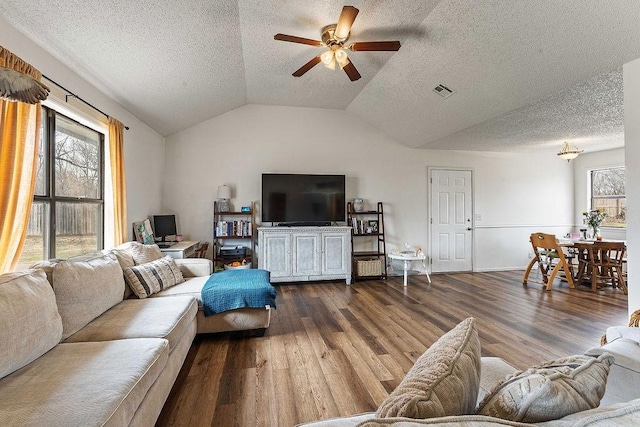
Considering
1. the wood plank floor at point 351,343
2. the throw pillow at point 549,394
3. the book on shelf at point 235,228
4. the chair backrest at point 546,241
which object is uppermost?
the book on shelf at point 235,228

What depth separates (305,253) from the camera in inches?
187

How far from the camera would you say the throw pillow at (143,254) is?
2.89 m

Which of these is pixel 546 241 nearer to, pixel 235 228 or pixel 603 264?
pixel 603 264

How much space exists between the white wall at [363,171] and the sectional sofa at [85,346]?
2.68m

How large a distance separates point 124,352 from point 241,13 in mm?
2758

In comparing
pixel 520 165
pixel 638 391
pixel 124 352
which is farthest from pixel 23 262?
pixel 520 165

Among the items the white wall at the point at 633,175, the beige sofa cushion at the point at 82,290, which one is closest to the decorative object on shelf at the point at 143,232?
the beige sofa cushion at the point at 82,290

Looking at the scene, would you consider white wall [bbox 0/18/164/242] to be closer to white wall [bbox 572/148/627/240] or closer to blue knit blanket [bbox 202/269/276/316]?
blue knit blanket [bbox 202/269/276/316]

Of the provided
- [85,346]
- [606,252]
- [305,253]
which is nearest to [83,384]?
[85,346]

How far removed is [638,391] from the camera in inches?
41.8

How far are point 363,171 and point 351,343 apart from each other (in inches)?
135

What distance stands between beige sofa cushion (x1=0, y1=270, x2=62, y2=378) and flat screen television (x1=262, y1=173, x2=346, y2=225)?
3.32 meters

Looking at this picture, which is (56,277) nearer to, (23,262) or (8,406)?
(23,262)

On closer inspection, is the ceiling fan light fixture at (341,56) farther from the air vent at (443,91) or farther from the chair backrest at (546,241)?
the chair backrest at (546,241)
